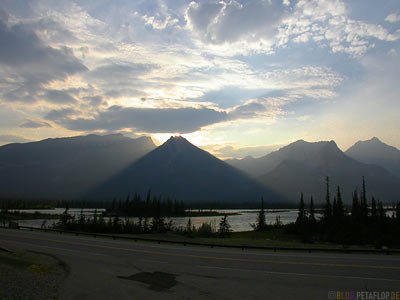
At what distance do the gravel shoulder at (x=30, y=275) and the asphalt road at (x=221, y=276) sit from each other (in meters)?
0.61

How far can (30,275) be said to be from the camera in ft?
49.5

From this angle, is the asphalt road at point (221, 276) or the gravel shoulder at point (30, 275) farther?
the asphalt road at point (221, 276)

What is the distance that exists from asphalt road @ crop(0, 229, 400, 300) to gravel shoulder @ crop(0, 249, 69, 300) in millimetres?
613

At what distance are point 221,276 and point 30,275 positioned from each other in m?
9.77

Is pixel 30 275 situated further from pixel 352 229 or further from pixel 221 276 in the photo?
pixel 352 229

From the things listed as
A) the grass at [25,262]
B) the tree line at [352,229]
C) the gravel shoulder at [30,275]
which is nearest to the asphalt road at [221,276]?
the gravel shoulder at [30,275]

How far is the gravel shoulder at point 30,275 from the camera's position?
11977mm

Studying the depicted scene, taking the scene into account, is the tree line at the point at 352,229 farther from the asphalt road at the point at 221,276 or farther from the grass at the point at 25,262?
the grass at the point at 25,262

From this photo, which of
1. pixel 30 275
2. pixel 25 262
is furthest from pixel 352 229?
pixel 30 275

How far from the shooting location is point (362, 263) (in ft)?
61.4

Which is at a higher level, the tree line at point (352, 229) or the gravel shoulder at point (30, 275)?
the gravel shoulder at point (30, 275)

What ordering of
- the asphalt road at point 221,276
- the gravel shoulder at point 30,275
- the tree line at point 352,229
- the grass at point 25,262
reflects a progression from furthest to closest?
1. the tree line at point 352,229
2. the grass at point 25,262
3. the asphalt road at point 221,276
4. the gravel shoulder at point 30,275

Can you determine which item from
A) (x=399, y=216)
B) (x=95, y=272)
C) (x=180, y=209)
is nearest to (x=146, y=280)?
(x=95, y=272)

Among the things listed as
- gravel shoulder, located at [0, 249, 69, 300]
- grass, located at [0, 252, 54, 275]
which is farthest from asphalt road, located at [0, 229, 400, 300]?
grass, located at [0, 252, 54, 275]
